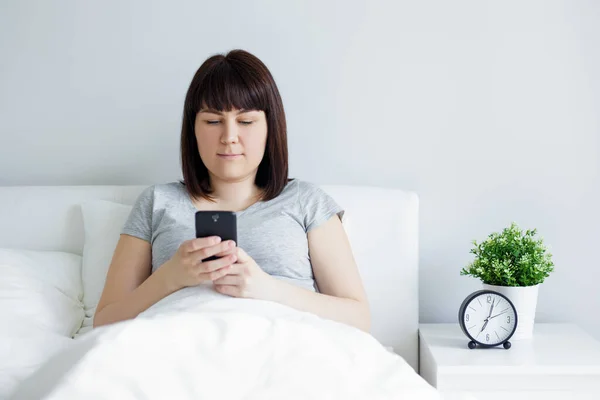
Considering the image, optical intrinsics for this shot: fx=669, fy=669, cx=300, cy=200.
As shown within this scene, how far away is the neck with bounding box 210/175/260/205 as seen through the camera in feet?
5.88

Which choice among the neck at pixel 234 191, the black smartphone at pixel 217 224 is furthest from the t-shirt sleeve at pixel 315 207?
the black smartphone at pixel 217 224

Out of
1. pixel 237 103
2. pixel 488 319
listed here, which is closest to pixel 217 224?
pixel 237 103

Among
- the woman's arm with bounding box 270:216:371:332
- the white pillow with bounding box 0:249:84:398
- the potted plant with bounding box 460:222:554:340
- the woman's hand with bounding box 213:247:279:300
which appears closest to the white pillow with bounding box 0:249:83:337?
the white pillow with bounding box 0:249:84:398

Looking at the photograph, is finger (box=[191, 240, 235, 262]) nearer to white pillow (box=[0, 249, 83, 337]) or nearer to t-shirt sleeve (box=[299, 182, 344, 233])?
t-shirt sleeve (box=[299, 182, 344, 233])

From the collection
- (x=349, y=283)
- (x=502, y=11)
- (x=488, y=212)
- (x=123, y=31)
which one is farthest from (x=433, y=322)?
(x=123, y=31)

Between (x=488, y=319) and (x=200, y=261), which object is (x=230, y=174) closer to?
(x=200, y=261)

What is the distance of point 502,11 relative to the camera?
2135 millimetres

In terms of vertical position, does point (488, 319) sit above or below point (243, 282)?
below

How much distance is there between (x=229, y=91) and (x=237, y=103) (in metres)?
0.04

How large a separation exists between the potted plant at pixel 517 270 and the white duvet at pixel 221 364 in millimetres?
→ 815

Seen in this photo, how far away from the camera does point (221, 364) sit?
41.6 inches

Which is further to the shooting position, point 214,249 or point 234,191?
point 234,191

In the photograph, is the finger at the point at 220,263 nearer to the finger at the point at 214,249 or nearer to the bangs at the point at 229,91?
the finger at the point at 214,249

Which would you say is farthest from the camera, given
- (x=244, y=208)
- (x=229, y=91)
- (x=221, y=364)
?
(x=244, y=208)
